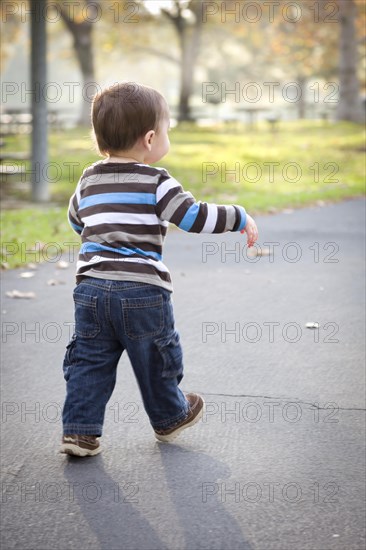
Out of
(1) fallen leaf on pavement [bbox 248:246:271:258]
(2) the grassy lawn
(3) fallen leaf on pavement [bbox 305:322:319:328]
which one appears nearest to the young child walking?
(3) fallen leaf on pavement [bbox 305:322:319:328]

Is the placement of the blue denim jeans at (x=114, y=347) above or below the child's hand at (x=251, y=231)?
below

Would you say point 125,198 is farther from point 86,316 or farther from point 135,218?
point 86,316

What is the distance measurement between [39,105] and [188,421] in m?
9.14

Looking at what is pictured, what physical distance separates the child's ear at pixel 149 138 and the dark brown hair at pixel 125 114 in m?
0.02

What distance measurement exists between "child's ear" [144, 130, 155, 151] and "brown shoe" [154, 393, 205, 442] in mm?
1119

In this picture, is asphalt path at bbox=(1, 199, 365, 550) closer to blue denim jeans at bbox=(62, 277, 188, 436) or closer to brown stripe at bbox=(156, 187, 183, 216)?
blue denim jeans at bbox=(62, 277, 188, 436)

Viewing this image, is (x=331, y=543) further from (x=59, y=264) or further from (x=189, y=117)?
(x=189, y=117)

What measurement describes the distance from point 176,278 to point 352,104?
913 inches

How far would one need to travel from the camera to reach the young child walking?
11.8 ft

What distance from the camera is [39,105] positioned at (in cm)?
1245

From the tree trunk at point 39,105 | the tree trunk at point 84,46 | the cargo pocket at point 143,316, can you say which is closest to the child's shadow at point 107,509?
the cargo pocket at point 143,316

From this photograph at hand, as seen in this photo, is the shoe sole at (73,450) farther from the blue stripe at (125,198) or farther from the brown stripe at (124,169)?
the brown stripe at (124,169)

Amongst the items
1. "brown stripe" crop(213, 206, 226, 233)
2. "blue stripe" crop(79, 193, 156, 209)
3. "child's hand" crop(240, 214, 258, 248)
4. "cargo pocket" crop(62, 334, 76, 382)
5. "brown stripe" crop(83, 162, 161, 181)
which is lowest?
"cargo pocket" crop(62, 334, 76, 382)

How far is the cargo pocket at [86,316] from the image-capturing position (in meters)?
3.64
